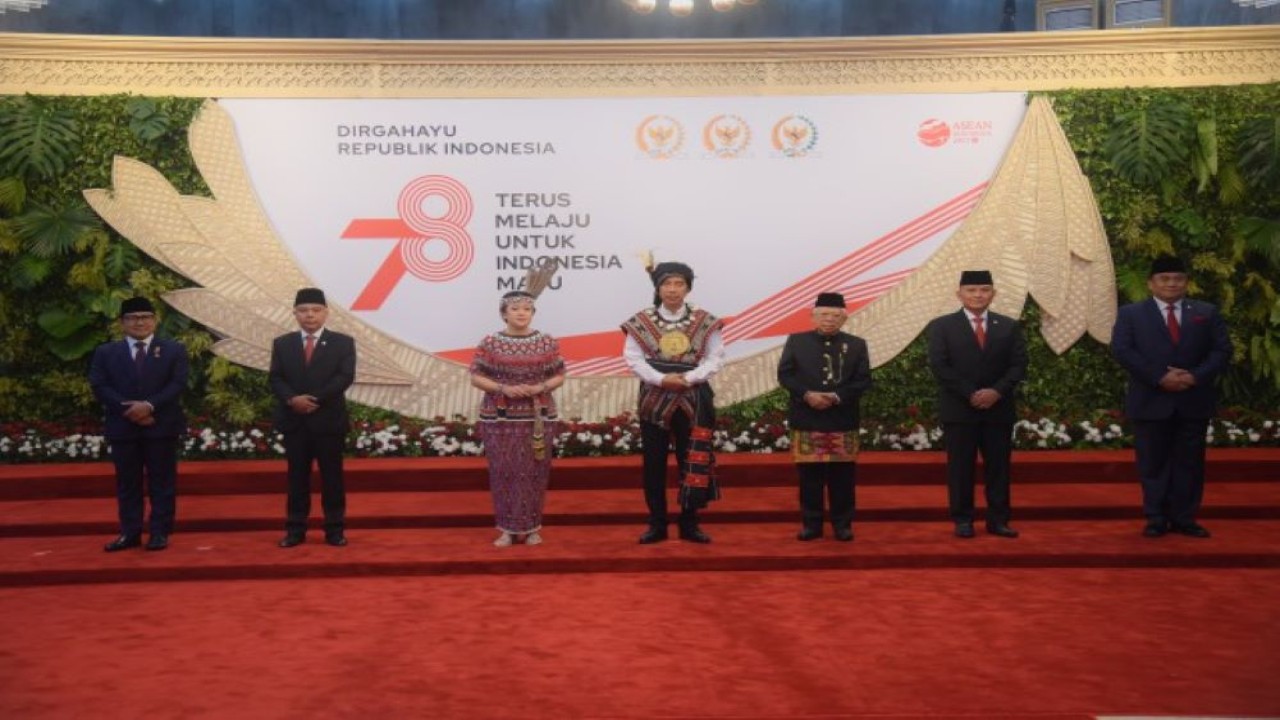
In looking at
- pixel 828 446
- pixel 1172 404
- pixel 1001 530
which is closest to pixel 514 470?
pixel 828 446

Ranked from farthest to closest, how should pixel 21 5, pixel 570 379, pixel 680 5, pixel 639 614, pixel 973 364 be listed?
1. pixel 21 5
2. pixel 680 5
3. pixel 570 379
4. pixel 973 364
5. pixel 639 614

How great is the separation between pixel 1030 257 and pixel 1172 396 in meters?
2.87

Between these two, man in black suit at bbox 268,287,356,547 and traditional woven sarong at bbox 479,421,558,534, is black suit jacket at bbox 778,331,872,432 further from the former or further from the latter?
man in black suit at bbox 268,287,356,547

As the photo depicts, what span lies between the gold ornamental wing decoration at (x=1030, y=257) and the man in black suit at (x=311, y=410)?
11.6 ft

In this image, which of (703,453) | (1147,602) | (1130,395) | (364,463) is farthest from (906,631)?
(364,463)

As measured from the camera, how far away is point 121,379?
19.9 ft

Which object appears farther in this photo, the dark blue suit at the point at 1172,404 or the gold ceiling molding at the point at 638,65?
the gold ceiling molding at the point at 638,65

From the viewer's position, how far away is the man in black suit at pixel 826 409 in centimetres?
598

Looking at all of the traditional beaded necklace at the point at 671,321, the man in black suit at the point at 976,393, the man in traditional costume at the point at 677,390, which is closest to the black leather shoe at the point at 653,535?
the man in traditional costume at the point at 677,390

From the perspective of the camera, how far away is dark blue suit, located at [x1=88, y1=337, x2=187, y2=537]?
601cm

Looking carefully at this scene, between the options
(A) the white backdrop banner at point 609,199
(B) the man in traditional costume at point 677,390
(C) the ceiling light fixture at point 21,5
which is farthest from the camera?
(C) the ceiling light fixture at point 21,5

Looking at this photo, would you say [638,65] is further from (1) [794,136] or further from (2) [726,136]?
(1) [794,136]

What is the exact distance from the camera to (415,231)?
870cm

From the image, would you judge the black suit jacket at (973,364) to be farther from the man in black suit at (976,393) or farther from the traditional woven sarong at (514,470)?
the traditional woven sarong at (514,470)
